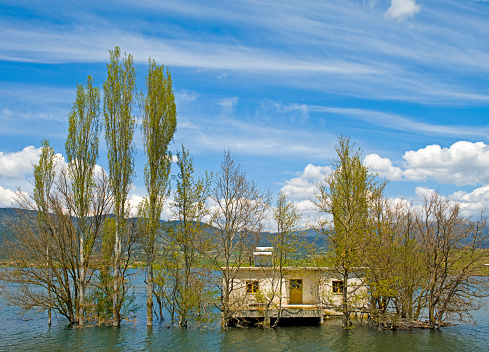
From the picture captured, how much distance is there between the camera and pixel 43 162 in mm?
27703

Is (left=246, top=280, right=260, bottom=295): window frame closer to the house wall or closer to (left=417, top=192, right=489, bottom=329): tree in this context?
the house wall

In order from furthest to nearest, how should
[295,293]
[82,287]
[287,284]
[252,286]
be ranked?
[295,293] → [287,284] → [252,286] → [82,287]

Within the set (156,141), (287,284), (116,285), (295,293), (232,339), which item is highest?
(156,141)

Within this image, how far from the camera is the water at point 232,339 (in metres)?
22.1

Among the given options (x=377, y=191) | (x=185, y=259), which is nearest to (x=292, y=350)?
(x=185, y=259)

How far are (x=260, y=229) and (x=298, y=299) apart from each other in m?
7.05

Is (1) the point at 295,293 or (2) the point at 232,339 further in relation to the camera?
(1) the point at 295,293

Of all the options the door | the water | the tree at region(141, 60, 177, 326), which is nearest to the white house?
the door

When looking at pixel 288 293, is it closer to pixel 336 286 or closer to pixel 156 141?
pixel 336 286

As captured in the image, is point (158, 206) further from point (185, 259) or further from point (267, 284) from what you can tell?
point (267, 284)

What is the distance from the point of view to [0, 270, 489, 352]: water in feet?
72.5

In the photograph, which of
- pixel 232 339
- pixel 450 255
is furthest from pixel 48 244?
pixel 450 255

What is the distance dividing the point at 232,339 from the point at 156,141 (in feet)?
46.0

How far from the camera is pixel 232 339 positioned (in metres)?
24.2
